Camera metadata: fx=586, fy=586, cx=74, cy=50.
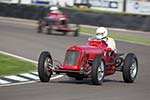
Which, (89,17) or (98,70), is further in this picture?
(89,17)

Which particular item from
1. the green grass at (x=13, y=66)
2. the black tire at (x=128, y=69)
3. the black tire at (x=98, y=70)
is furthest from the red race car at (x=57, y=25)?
the black tire at (x=98, y=70)

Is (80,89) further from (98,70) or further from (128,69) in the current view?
(128,69)

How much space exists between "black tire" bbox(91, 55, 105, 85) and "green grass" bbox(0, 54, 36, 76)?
3148 millimetres

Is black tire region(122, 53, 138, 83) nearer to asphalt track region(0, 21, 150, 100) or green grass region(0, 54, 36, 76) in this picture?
asphalt track region(0, 21, 150, 100)

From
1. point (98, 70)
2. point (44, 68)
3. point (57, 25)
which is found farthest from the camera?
point (57, 25)

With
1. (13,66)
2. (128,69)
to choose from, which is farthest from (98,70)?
(13,66)

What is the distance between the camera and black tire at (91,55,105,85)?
12836 millimetres

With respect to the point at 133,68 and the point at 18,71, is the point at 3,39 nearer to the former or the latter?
the point at 18,71

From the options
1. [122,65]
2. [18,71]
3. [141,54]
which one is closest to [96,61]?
[122,65]

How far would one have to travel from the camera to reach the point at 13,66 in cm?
1692

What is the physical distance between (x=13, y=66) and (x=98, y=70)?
14.9ft

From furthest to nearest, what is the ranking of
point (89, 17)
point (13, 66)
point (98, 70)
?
1. point (89, 17)
2. point (13, 66)
3. point (98, 70)

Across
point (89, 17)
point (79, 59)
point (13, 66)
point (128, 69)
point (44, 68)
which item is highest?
point (79, 59)

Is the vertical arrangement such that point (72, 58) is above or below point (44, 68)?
above
